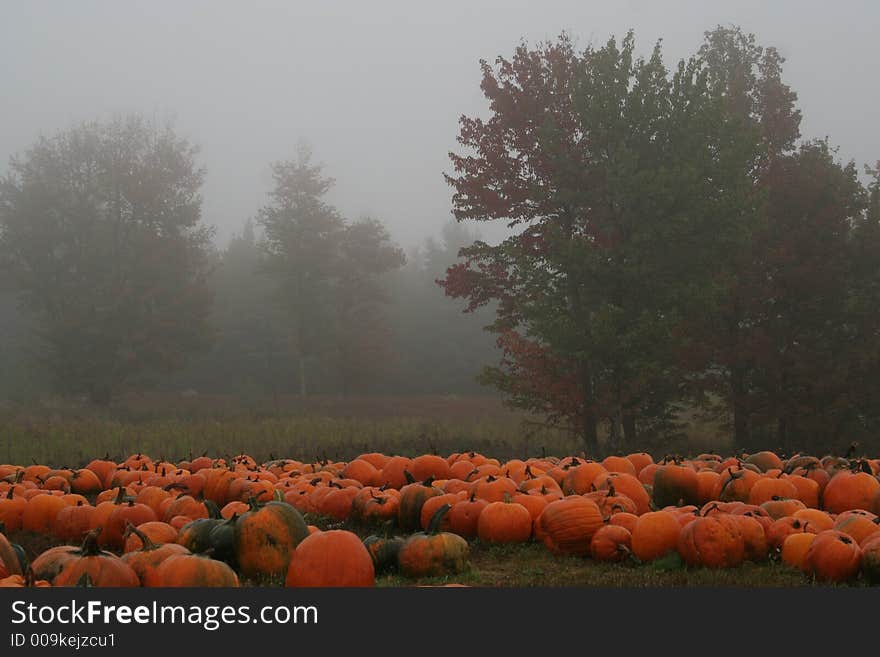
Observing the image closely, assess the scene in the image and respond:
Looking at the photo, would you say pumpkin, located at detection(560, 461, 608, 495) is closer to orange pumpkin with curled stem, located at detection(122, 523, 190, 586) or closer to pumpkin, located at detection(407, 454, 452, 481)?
pumpkin, located at detection(407, 454, 452, 481)

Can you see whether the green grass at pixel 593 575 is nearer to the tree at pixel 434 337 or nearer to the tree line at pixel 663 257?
the tree line at pixel 663 257

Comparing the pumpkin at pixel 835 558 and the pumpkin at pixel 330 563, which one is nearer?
the pumpkin at pixel 330 563

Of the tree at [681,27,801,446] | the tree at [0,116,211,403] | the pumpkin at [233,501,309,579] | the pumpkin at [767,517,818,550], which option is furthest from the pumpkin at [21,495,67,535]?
the tree at [0,116,211,403]

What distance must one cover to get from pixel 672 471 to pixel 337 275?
1736 inches

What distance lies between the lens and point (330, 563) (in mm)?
Result: 5812

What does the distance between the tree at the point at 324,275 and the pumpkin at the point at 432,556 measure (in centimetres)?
4149

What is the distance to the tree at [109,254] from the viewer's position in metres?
39.8

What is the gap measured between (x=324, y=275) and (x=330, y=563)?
46.1 meters

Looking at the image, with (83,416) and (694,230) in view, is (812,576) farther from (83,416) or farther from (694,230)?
(83,416)

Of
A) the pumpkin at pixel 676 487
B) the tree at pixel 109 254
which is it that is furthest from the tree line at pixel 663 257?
the tree at pixel 109 254

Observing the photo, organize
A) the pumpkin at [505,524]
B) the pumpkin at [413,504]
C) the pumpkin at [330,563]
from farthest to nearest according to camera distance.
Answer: the pumpkin at [413,504], the pumpkin at [505,524], the pumpkin at [330,563]

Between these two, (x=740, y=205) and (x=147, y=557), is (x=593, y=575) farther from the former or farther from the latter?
(x=740, y=205)

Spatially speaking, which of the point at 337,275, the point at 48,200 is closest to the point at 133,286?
the point at 48,200

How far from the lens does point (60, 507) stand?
30.8 feet
